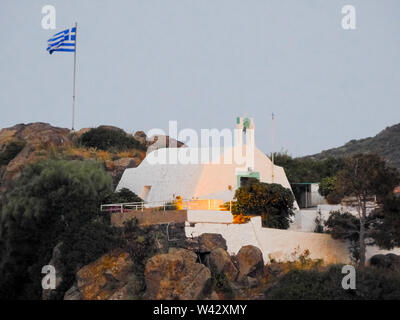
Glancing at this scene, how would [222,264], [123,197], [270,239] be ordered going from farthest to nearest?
[123,197]
[270,239]
[222,264]

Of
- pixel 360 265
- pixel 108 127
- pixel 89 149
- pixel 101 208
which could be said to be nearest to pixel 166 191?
pixel 101 208

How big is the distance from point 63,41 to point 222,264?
27.5 meters

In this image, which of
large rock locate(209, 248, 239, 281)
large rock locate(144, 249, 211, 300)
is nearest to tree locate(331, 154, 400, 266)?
large rock locate(209, 248, 239, 281)

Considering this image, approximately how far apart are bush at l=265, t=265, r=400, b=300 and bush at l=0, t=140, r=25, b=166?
26.8m

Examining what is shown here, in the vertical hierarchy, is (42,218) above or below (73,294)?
above

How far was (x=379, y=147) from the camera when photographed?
291ft

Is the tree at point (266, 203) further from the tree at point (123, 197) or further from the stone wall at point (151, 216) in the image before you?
the tree at point (123, 197)

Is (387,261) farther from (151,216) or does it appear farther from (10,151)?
(10,151)

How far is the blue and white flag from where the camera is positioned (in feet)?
182

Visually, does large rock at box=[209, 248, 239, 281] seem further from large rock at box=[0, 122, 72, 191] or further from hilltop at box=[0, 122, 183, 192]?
large rock at box=[0, 122, 72, 191]

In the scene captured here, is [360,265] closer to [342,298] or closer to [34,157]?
[342,298]

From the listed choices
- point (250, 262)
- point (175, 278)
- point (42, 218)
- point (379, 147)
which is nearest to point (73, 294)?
point (175, 278)

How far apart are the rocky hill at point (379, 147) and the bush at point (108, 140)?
29.9 metres

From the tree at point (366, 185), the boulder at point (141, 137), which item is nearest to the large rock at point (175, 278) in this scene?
the tree at point (366, 185)
